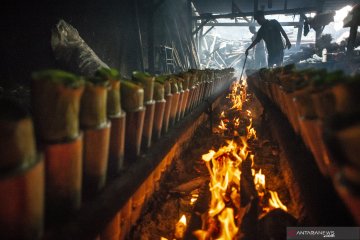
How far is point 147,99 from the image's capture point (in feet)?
7.86

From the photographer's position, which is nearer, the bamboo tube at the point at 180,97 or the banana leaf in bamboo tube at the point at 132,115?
the banana leaf in bamboo tube at the point at 132,115

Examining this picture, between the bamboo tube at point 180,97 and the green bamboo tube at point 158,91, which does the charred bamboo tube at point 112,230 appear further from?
the bamboo tube at point 180,97

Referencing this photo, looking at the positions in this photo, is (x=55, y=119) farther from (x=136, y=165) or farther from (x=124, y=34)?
(x=124, y=34)

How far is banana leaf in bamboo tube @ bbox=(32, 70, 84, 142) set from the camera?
1.28m

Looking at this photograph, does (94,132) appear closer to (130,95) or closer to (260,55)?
(130,95)

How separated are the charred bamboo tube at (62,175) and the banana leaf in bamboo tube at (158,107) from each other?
129cm

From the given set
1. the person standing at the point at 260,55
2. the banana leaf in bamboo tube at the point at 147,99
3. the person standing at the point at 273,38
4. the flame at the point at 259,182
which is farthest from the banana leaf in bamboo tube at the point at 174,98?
the person standing at the point at 260,55

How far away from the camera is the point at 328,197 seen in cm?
159

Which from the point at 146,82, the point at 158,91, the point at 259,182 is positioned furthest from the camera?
the point at 259,182

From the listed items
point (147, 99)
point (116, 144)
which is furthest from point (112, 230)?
point (147, 99)

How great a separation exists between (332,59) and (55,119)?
13.1 m

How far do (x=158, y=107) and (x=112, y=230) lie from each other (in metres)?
1.18

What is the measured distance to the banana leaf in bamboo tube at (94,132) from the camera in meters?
1.54

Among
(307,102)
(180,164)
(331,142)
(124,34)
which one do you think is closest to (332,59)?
(124,34)
